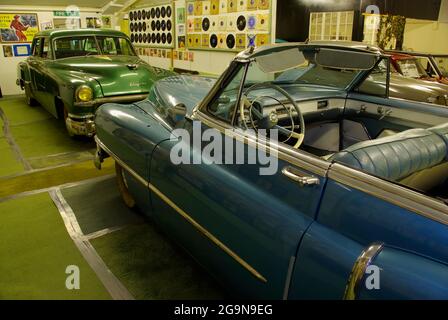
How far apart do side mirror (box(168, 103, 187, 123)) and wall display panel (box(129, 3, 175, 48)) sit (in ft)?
20.1

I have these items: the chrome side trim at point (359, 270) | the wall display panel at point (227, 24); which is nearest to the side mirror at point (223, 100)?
the chrome side trim at point (359, 270)

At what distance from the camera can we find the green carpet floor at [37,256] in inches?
84.2

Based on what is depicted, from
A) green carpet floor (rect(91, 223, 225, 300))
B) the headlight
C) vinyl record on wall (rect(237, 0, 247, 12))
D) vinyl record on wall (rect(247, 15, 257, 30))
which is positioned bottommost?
green carpet floor (rect(91, 223, 225, 300))

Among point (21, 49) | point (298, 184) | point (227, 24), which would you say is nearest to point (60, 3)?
point (21, 49)

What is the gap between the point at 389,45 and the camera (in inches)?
324

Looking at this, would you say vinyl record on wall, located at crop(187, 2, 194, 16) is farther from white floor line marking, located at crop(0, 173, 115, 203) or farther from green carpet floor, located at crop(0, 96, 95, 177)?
white floor line marking, located at crop(0, 173, 115, 203)

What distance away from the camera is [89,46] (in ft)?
18.1

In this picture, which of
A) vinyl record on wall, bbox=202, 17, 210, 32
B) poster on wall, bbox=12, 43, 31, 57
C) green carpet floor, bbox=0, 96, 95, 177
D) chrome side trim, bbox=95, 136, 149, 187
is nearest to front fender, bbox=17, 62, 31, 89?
green carpet floor, bbox=0, 96, 95, 177

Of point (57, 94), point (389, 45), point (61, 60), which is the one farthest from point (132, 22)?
point (389, 45)

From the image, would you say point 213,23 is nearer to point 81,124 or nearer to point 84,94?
point 84,94

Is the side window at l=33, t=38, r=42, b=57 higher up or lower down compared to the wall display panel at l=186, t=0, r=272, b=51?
lower down

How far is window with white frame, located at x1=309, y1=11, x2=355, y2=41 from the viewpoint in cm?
648

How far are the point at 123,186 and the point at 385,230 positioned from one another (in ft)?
7.86

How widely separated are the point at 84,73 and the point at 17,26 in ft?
17.9
